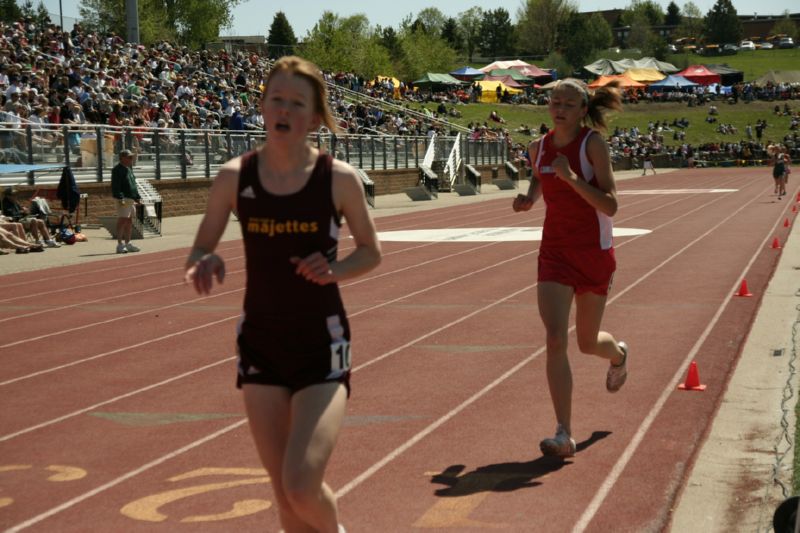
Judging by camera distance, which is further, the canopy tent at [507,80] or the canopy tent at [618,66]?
the canopy tent at [507,80]

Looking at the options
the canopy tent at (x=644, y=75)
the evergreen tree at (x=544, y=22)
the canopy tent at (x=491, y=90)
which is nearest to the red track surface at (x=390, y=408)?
the canopy tent at (x=644, y=75)

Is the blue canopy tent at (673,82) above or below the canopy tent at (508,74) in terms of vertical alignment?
below

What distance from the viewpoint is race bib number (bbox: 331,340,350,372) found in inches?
155

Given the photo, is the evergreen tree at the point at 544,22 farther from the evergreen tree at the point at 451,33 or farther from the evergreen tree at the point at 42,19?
the evergreen tree at the point at 42,19

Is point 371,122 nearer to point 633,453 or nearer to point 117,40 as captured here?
point 117,40

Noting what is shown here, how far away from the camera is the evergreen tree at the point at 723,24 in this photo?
589 ft

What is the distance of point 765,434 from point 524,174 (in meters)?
55.8

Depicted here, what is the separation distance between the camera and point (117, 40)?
39969mm

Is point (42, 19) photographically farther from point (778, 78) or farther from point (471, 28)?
point (471, 28)

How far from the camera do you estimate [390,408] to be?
7.85 meters

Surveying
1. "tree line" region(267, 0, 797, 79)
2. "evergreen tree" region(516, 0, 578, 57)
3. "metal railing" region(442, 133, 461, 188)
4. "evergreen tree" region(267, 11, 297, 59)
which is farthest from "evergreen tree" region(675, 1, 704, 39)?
"metal railing" region(442, 133, 461, 188)

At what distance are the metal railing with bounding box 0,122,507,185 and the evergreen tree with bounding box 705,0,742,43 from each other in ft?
496

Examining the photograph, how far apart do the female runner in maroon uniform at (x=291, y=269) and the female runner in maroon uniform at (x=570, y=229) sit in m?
2.47

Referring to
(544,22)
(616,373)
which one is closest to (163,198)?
(616,373)
